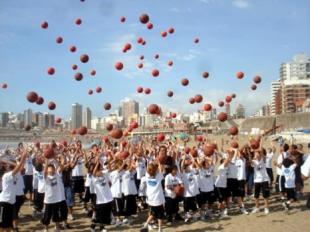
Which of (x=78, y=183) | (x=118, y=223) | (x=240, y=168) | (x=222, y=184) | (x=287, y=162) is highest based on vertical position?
(x=287, y=162)

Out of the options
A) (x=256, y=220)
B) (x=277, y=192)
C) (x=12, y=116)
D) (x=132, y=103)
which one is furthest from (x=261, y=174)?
(x=132, y=103)

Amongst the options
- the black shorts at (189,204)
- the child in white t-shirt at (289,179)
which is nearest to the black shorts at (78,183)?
the black shorts at (189,204)

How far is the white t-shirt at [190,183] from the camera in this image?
10.6m

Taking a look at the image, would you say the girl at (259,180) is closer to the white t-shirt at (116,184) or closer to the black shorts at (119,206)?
the black shorts at (119,206)

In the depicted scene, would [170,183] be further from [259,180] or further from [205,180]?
[259,180]

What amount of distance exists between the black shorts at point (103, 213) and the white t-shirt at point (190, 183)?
7.94ft

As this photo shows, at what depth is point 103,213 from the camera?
30.5ft

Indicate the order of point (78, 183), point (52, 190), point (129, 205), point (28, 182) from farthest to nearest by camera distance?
1. point (28, 182)
2. point (78, 183)
3. point (129, 205)
4. point (52, 190)

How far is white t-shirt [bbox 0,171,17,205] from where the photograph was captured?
8711 mm

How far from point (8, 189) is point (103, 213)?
2.33m

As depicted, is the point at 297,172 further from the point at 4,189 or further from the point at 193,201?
the point at 4,189

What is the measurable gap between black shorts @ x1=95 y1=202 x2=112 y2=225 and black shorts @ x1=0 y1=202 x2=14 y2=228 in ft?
6.66

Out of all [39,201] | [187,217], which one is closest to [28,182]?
[39,201]

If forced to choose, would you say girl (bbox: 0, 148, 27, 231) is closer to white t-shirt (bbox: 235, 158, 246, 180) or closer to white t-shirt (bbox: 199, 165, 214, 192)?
white t-shirt (bbox: 199, 165, 214, 192)
